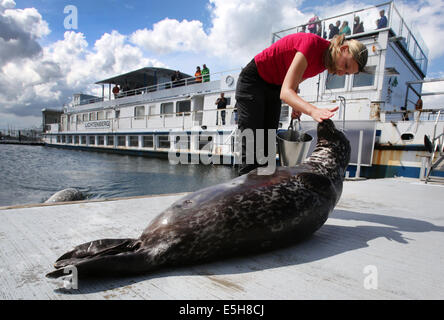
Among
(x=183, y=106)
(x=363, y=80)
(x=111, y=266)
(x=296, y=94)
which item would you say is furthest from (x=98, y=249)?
(x=183, y=106)

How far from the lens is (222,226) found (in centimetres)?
141

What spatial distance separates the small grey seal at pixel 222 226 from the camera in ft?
4.16

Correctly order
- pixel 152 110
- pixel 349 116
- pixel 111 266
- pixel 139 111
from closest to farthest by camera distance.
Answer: pixel 111 266 → pixel 349 116 → pixel 152 110 → pixel 139 111

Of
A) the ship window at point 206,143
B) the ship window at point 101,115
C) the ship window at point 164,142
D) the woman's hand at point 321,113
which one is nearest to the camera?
the woman's hand at point 321,113

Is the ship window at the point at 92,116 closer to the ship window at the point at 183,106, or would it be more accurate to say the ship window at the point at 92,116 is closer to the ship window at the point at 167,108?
the ship window at the point at 167,108

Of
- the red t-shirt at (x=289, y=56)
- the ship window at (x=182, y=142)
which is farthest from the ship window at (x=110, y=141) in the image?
the red t-shirt at (x=289, y=56)

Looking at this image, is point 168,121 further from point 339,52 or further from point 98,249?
point 98,249

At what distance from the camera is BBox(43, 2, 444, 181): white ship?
8016mm

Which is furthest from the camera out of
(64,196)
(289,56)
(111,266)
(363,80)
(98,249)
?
Answer: (363,80)

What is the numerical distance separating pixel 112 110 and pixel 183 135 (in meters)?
10.0

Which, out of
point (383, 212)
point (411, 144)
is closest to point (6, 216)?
point (383, 212)

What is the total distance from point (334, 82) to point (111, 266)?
1139 cm
